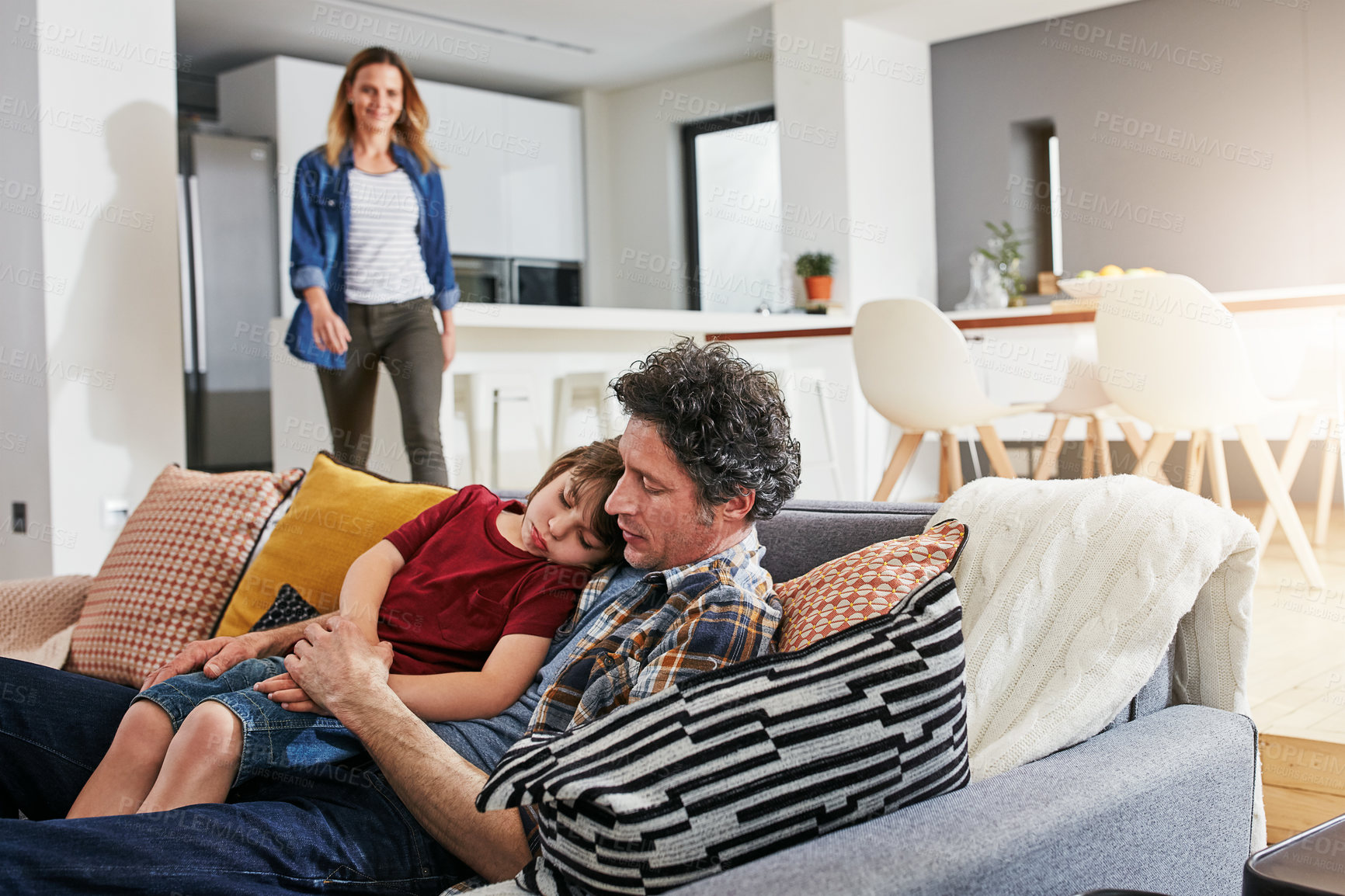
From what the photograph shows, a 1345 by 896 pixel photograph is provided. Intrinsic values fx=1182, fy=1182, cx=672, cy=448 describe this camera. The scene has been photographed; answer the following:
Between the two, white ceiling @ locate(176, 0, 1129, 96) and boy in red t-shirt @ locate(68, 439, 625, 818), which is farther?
white ceiling @ locate(176, 0, 1129, 96)

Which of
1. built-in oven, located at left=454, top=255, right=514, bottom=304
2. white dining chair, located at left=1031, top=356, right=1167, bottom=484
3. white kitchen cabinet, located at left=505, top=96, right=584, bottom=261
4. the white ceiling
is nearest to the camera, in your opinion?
white dining chair, located at left=1031, top=356, right=1167, bottom=484

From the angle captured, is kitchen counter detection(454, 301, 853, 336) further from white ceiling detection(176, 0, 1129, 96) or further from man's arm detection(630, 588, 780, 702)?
man's arm detection(630, 588, 780, 702)

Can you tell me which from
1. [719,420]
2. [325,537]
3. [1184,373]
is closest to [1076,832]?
[719,420]

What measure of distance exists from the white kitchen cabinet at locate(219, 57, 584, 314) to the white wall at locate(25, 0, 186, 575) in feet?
6.81

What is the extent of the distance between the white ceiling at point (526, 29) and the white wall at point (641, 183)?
0.85ft

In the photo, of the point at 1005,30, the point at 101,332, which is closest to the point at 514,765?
the point at 101,332

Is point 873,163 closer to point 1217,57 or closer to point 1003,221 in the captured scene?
point 1003,221

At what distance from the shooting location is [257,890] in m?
1.14

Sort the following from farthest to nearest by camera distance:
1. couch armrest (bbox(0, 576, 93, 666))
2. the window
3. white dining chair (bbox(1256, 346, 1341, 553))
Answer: the window < white dining chair (bbox(1256, 346, 1341, 553)) < couch armrest (bbox(0, 576, 93, 666))

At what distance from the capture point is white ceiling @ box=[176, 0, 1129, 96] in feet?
18.9

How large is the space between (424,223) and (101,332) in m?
1.07

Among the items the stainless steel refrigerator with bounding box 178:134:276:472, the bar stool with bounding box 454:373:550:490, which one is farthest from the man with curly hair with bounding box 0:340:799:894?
the stainless steel refrigerator with bounding box 178:134:276:472

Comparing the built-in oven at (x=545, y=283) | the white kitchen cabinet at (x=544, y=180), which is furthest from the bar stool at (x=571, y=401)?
the white kitchen cabinet at (x=544, y=180)

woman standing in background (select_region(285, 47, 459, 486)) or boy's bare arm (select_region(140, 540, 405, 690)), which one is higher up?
woman standing in background (select_region(285, 47, 459, 486))
